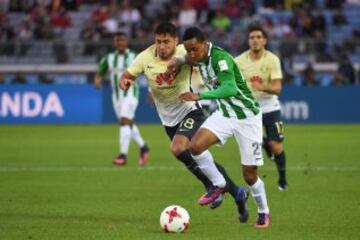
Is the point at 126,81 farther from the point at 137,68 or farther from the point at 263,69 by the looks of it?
the point at 263,69

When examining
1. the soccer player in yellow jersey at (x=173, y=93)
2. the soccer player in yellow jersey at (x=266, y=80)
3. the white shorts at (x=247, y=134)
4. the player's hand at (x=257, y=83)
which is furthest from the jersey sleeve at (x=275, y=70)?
the white shorts at (x=247, y=134)

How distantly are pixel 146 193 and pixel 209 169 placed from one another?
9.25 feet

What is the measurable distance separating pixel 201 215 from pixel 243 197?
83cm

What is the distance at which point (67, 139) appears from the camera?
2623 cm

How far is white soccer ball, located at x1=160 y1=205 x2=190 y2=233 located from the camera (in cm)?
1071

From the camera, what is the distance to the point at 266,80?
15617 mm

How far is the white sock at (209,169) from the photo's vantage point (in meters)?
12.0

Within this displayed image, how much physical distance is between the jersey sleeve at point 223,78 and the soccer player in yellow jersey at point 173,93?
4.85 ft

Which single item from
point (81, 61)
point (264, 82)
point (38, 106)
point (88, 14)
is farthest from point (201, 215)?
point (88, 14)

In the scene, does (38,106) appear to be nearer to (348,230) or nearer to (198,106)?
(198,106)

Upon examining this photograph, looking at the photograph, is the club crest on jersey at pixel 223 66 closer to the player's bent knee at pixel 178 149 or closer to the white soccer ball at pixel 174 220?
the white soccer ball at pixel 174 220

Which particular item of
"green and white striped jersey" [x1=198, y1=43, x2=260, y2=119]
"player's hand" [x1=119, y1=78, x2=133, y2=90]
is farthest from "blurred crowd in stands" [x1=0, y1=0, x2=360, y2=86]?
"green and white striped jersey" [x1=198, y1=43, x2=260, y2=119]

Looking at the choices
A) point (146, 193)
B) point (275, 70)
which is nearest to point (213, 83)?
point (146, 193)

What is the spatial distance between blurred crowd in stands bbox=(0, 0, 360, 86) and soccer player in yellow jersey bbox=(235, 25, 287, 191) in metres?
15.8
